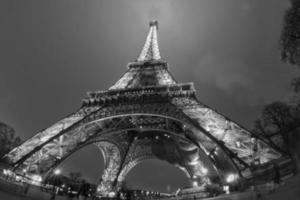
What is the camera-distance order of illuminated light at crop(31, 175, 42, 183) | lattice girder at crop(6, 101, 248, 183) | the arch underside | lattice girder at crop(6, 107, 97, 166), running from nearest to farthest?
the arch underside → illuminated light at crop(31, 175, 42, 183) → lattice girder at crop(6, 107, 97, 166) → lattice girder at crop(6, 101, 248, 183)

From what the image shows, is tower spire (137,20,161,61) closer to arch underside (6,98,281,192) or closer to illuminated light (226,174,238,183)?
arch underside (6,98,281,192)

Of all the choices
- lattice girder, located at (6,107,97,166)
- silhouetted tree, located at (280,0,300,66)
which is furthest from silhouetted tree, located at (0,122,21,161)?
silhouetted tree, located at (280,0,300,66)

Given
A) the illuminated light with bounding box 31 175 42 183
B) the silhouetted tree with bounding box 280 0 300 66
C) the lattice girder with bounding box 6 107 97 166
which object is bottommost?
the illuminated light with bounding box 31 175 42 183

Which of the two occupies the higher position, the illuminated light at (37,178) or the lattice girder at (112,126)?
the lattice girder at (112,126)

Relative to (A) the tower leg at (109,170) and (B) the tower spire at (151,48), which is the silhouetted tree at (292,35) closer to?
(A) the tower leg at (109,170)

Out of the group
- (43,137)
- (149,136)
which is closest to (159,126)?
(149,136)

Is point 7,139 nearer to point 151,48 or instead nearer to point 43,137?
point 43,137

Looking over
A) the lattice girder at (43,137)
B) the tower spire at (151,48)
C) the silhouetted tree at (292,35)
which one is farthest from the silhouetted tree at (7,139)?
the silhouetted tree at (292,35)
